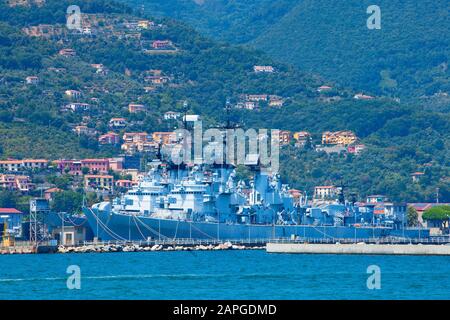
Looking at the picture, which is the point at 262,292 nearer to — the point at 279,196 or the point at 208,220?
the point at 208,220

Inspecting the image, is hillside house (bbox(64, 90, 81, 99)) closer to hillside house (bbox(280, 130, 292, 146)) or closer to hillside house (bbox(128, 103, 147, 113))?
hillside house (bbox(128, 103, 147, 113))

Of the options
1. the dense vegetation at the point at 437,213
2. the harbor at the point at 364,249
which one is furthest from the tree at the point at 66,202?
the harbor at the point at 364,249

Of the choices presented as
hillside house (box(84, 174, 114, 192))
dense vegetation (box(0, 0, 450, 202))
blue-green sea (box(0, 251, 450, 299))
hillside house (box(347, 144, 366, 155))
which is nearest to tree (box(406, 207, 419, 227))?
dense vegetation (box(0, 0, 450, 202))

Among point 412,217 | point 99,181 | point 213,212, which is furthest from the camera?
point 99,181

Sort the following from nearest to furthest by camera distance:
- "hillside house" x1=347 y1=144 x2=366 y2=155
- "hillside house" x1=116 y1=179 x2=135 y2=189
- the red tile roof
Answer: the red tile roof
"hillside house" x1=116 y1=179 x2=135 y2=189
"hillside house" x1=347 y1=144 x2=366 y2=155

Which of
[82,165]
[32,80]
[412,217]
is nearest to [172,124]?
[32,80]

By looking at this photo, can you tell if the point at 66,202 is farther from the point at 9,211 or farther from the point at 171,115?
the point at 171,115

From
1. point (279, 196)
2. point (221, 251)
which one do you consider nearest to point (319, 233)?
point (279, 196)
